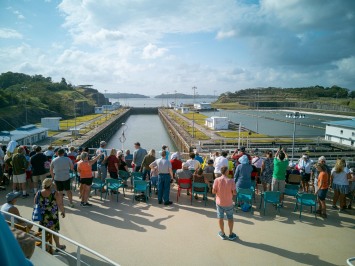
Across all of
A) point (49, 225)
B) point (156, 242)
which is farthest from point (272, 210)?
point (49, 225)

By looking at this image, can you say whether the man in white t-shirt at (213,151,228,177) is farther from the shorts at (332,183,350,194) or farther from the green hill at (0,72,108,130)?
the green hill at (0,72,108,130)

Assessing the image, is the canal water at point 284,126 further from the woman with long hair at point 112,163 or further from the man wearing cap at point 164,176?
the man wearing cap at point 164,176

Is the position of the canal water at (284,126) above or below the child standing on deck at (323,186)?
below

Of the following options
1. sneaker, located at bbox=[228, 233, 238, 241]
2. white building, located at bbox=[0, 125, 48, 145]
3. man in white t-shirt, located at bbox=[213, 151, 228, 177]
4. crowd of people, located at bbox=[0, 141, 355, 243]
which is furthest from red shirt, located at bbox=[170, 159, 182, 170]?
white building, located at bbox=[0, 125, 48, 145]

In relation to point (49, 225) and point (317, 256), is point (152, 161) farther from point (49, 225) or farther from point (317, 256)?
point (317, 256)

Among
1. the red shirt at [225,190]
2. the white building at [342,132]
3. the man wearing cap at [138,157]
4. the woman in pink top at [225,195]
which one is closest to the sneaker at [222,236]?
the woman in pink top at [225,195]

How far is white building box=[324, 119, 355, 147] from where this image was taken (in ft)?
107

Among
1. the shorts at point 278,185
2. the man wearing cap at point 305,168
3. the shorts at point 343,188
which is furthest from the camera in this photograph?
the man wearing cap at point 305,168

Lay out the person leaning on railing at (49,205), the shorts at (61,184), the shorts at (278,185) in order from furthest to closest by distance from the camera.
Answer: the shorts at (278,185) < the shorts at (61,184) < the person leaning on railing at (49,205)

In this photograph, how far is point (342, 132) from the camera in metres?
34.6

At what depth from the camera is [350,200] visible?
24.3ft

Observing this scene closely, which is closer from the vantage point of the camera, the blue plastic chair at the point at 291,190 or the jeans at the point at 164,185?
the jeans at the point at 164,185

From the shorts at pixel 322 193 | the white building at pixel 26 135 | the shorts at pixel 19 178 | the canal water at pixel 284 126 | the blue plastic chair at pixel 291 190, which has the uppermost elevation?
the shorts at pixel 19 178

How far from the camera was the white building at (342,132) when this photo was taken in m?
32.7
